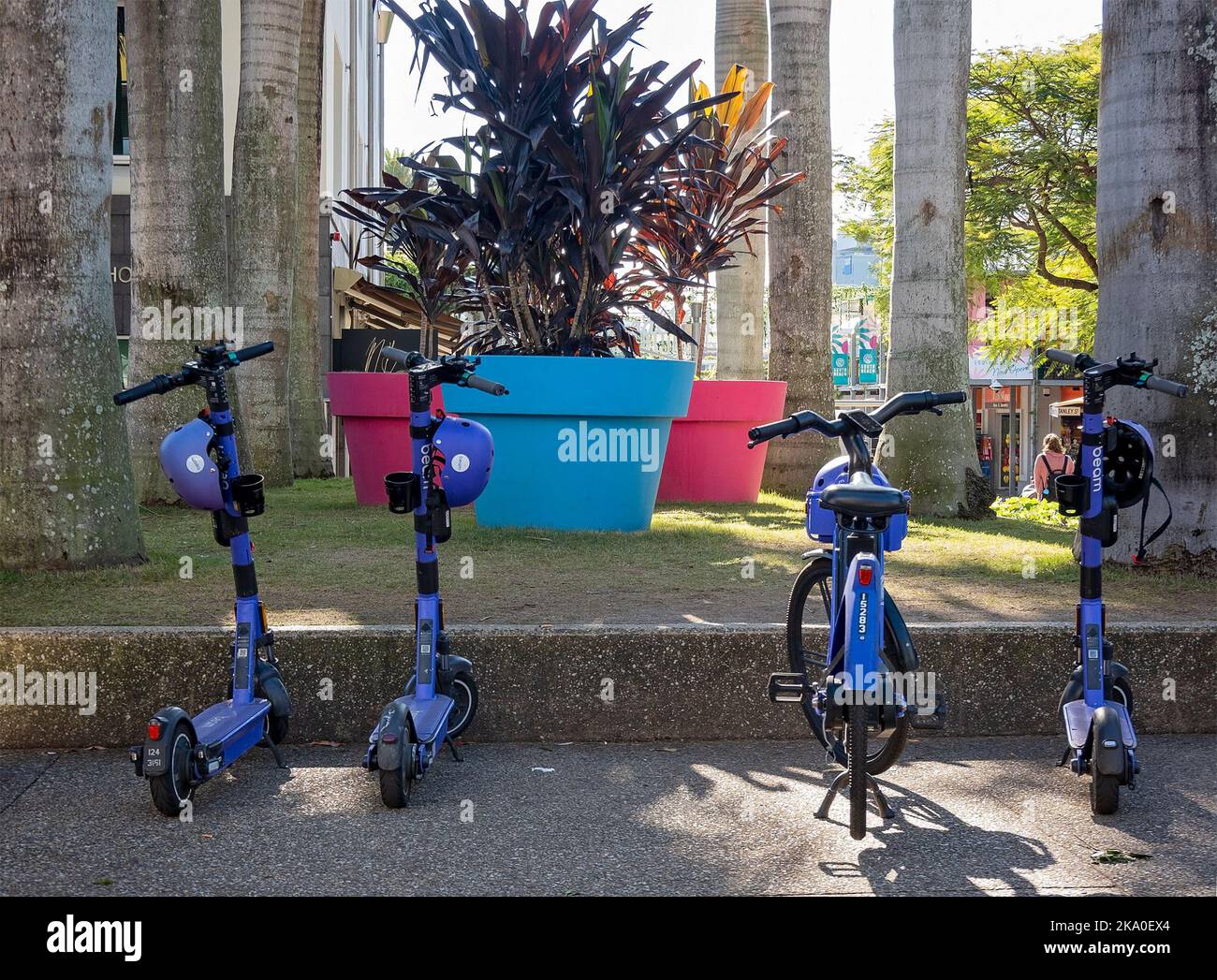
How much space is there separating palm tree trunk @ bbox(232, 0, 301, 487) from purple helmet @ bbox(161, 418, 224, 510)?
9.52m

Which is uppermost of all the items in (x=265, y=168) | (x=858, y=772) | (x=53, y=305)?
(x=265, y=168)

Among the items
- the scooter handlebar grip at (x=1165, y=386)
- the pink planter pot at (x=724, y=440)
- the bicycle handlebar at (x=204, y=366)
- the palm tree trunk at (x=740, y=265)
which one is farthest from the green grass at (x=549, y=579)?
the palm tree trunk at (x=740, y=265)

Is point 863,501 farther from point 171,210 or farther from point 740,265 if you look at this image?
point 740,265

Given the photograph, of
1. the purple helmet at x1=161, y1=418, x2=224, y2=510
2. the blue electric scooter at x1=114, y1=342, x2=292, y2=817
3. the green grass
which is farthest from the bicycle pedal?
the purple helmet at x1=161, y1=418, x2=224, y2=510

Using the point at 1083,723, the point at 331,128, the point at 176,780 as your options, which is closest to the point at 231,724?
the point at 176,780

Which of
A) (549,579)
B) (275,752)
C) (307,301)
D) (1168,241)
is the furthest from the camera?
(307,301)

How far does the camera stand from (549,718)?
18.1ft

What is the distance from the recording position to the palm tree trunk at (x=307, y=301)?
1633 centimetres

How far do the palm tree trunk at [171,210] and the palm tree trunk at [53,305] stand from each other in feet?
12.0

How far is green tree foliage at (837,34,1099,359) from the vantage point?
84.4 ft

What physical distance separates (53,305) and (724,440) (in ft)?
23.9

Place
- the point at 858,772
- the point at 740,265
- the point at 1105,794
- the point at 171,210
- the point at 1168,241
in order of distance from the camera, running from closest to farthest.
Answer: the point at 858,772 → the point at 1105,794 → the point at 1168,241 → the point at 171,210 → the point at 740,265

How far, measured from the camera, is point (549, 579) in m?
7.11

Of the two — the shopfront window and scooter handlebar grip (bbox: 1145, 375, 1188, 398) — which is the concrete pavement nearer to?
scooter handlebar grip (bbox: 1145, 375, 1188, 398)
